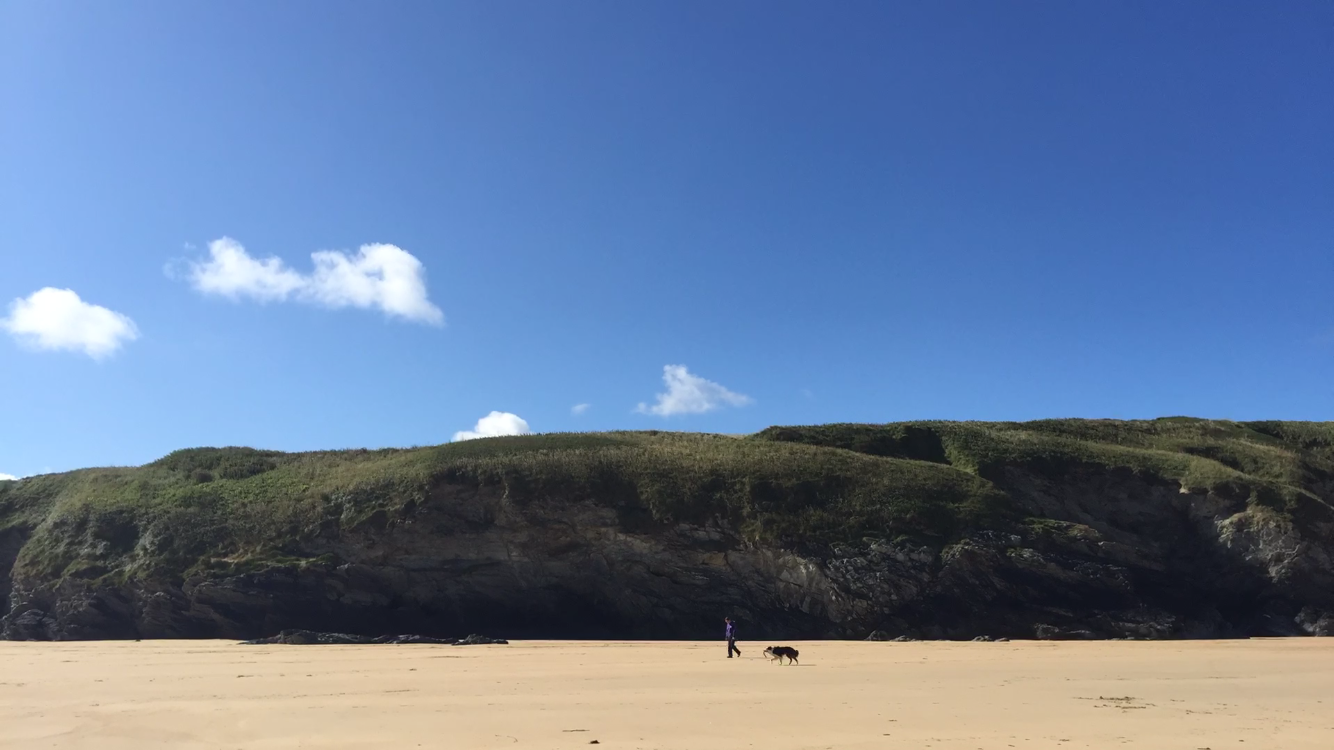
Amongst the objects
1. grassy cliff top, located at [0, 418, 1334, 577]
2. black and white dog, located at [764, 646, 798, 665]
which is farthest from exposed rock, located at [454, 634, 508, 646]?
black and white dog, located at [764, 646, 798, 665]

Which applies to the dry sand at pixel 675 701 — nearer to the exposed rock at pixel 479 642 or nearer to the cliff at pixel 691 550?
the exposed rock at pixel 479 642

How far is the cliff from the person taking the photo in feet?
111

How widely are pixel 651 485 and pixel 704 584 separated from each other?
631 cm

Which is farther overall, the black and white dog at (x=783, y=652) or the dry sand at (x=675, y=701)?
the black and white dog at (x=783, y=652)

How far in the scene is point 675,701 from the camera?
44.4ft

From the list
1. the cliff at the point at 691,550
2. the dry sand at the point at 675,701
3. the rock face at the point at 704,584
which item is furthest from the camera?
the cliff at the point at 691,550

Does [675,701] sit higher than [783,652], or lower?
higher

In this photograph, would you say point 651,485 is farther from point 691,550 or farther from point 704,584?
point 704,584

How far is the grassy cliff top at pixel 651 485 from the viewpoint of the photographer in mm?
37656

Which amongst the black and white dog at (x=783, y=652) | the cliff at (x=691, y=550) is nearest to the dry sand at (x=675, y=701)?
the black and white dog at (x=783, y=652)

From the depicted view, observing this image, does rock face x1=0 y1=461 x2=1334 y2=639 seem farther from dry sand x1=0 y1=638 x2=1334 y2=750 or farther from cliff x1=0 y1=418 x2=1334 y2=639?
dry sand x1=0 y1=638 x2=1334 y2=750

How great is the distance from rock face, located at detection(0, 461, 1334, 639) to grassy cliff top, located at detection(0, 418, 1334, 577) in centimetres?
116

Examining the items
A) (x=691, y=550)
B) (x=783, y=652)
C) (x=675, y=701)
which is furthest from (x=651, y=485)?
(x=675, y=701)

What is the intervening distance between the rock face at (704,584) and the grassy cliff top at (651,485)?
1.16 meters
